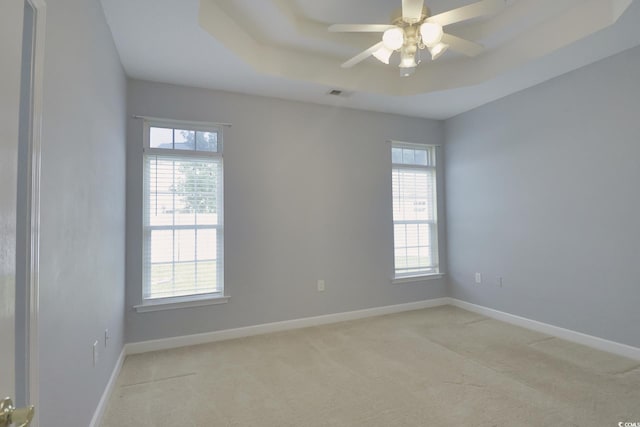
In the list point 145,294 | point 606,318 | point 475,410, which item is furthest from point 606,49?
point 145,294

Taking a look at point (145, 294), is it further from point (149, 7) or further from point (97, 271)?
point (149, 7)

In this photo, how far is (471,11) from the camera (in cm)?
191

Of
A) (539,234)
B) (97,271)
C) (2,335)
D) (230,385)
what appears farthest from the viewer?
(539,234)

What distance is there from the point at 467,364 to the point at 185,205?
3025 millimetres

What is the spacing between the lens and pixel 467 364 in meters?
2.72

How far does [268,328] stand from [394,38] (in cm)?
302

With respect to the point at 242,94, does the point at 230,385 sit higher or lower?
lower

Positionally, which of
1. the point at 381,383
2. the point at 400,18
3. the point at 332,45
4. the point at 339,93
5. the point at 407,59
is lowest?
the point at 381,383

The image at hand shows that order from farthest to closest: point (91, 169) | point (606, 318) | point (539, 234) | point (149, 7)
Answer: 1. point (539, 234)
2. point (606, 318)
3. point (149, 7)
4. point (91, 169)

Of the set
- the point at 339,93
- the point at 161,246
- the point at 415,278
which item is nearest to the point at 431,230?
the point at 415,278

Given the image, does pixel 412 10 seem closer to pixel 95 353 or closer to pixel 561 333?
pixel 95 353

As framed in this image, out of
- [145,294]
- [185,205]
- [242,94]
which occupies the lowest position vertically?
[145,294]

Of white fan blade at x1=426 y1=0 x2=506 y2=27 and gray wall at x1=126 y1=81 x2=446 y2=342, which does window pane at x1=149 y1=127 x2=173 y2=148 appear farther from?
white fan blade at x1=426 y1=0 x2=506 y2=27

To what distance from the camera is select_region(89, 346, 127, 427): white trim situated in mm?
1946
